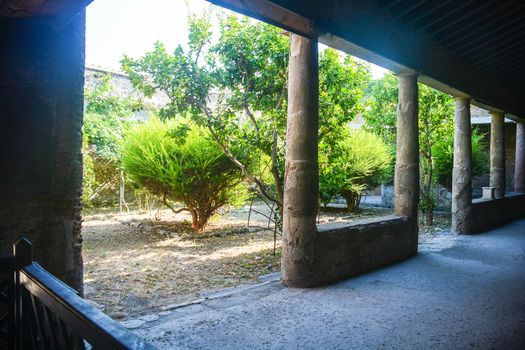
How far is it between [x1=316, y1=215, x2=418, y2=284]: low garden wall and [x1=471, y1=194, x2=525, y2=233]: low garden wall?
3.02 metres

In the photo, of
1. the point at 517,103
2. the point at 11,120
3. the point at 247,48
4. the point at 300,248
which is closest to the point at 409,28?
the point at 247,48

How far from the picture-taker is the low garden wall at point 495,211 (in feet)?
25.1

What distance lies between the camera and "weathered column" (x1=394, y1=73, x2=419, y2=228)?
5512 millimetres

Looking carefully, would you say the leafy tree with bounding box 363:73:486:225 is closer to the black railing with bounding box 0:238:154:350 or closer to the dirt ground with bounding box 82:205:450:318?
Result: the dirt ground with bounding box 82:205:450:318

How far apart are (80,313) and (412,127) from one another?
5.38 meters

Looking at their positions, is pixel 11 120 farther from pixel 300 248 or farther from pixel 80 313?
pixel 300 248

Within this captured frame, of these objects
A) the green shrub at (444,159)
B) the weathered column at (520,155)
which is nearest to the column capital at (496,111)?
the weathered column at (520,155)

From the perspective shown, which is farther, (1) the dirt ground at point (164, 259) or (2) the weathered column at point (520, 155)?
(2) the weathered column at point (520, 155)

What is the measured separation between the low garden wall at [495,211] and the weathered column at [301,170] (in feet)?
17.3

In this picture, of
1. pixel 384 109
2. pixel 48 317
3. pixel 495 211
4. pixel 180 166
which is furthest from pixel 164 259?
pixel 495 211

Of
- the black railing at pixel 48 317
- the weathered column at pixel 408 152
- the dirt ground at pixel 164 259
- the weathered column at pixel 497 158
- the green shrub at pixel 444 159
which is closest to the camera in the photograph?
the black railing at pixel 48 317

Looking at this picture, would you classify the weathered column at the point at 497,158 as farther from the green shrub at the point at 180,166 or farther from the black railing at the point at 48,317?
the black railing at the point at 48,317

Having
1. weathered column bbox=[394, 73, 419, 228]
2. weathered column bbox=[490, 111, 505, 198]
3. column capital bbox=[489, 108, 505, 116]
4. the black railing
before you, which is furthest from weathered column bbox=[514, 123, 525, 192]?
the black railing

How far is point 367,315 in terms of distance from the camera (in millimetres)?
3166
